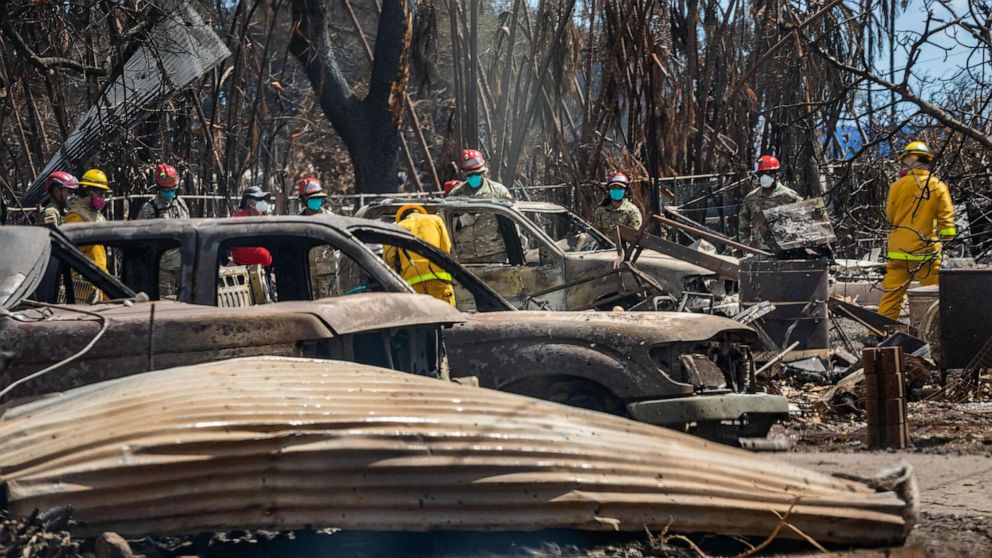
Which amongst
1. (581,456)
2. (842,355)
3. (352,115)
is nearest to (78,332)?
(581,456)

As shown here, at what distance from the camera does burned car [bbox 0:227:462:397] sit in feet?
17.0

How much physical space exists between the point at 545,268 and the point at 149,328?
6.19 m

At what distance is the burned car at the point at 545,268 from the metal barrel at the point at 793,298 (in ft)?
1.43

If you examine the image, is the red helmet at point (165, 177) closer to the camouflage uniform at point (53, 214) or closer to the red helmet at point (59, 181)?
the red helmet at point (59, 181)

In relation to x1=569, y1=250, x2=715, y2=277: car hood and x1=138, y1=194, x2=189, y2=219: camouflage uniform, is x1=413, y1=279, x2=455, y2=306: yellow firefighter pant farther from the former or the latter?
x1=138, y1=194, x2=189, y2=219: camouflage uniform

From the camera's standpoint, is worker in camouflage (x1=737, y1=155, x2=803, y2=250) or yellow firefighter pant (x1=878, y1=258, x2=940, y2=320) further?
worker in camouflage (x1=737, y1=155, x2=803, y2=250)

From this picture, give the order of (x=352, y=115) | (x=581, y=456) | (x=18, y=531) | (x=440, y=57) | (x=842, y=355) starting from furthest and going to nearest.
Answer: (x=440, y=57), (x=352, y=115), (x=842, y=355), (x=581, y=456), (x=18, y=531)

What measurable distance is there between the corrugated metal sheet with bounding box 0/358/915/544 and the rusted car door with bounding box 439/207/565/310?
6082 millimetres

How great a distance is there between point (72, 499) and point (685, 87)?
58.8 feet

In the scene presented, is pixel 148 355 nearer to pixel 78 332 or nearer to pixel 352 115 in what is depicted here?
pixel 78 332

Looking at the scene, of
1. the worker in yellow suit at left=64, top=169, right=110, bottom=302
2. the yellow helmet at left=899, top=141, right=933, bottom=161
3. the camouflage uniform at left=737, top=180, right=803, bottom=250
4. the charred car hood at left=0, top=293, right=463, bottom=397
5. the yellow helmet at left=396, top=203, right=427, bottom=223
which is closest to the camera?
the charred car hood at left=0, top=293, right=463, bottom=397

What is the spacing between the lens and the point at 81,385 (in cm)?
520

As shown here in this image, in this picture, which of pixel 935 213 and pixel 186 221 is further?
pixel 935 213

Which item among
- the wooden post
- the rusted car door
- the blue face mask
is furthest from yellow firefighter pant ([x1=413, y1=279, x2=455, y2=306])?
the blue face mask
